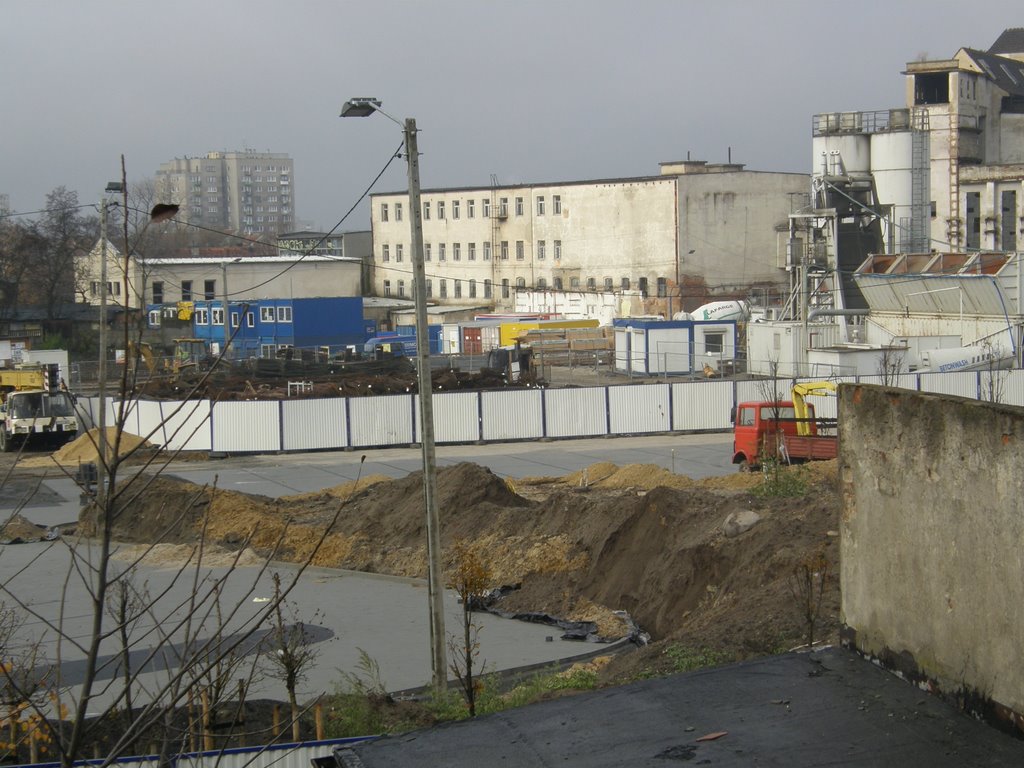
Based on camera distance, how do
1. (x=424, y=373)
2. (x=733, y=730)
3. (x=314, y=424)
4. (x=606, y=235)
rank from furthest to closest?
Answer: (x=606, y=235) < (x=314, y=424) < (x=424, y=373) < (x=733, y=730)

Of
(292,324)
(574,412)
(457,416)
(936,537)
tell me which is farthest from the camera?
(292,324)

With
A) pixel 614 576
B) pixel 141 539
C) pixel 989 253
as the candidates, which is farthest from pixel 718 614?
pixel 989 253

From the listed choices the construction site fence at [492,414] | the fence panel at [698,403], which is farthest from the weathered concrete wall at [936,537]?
the fence panel at [698,403]

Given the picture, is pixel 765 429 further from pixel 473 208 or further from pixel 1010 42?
pixel 1010 42

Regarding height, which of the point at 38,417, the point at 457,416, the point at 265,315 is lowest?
the point at 457,416

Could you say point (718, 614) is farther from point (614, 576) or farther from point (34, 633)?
point (34, 633)

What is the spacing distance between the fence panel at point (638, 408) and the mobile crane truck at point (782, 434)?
7.60 m

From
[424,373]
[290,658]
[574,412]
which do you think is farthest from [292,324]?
[290,658]

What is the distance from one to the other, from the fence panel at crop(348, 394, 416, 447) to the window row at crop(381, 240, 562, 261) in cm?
3980

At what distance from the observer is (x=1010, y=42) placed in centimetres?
10506

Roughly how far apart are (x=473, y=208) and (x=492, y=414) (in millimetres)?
45296

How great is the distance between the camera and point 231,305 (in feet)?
198

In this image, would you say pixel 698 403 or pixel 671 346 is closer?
pixel 698 403

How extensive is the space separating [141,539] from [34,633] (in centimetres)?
872
